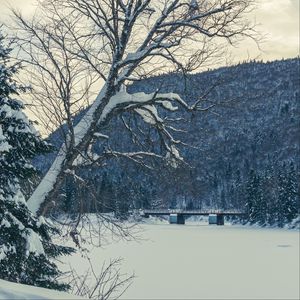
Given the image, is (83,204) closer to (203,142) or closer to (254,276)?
(203,142)

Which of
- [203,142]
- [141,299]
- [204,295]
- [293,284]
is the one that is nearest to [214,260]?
[293,284]

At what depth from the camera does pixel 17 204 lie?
23.9 ft

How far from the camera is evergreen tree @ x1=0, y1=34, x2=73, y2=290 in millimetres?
7129

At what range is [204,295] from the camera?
19984 millimetres

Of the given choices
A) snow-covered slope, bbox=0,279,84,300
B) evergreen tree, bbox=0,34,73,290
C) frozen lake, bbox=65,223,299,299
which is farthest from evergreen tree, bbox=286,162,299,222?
snow-covered slope, bbox=0,279,84,300

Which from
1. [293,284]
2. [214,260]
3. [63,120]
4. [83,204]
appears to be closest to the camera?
[63,120]

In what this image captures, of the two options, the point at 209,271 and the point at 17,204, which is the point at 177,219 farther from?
the point at 17,204

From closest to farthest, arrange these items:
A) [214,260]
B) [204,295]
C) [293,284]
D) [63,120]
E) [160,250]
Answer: [63,120]
[204,295]
[293,284]
[214,260]
[160,250]

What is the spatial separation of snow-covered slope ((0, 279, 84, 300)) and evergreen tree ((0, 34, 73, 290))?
2.26 m

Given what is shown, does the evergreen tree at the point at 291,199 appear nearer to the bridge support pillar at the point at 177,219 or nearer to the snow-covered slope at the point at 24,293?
the bridge support pillar at the point at 177,219

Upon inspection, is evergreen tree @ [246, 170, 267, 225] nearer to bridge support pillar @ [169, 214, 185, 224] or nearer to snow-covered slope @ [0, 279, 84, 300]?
bridge support pillar @ [169, 214, 185, 224]

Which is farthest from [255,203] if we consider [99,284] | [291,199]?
[99,284]

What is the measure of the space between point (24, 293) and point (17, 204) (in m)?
2.93

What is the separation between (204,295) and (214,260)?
1198 cm
